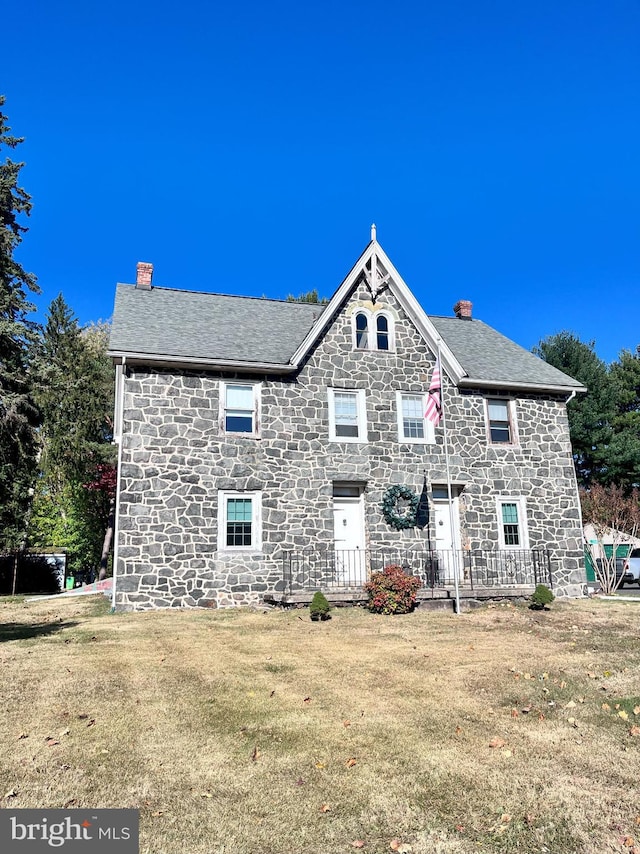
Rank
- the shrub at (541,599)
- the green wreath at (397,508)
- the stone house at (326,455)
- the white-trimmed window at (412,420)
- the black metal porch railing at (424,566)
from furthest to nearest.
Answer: the white-trimmed window at (412,420), the green wreath at (397,508), the black metal porch railing at (424,566), the stone house at (326,455), the shrub at (541,599)

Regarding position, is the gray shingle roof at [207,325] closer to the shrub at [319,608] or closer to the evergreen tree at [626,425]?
the shrub at [319,608]

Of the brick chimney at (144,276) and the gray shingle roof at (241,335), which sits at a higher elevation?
the brick chimney at (144,276)

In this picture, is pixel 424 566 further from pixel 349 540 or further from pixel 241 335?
pixel 241 335

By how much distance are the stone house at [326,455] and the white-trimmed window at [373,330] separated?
42 millimetres

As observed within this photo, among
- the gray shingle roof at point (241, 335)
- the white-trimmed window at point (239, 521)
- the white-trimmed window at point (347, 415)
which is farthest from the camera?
the white-trimmed window at point (347, 415)

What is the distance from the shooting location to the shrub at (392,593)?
1380 centimetres

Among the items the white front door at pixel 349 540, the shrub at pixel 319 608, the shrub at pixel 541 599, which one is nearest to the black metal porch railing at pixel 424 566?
the white front door at pixel 349 540

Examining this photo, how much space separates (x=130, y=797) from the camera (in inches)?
167

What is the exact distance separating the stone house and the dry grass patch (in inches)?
194

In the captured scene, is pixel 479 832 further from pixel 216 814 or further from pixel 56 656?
pixel 56 656

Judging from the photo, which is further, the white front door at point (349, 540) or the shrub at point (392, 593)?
the white front door at point (349, 540)

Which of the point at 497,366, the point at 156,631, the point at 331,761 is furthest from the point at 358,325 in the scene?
the point at 331,761

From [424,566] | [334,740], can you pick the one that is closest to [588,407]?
[424,566]

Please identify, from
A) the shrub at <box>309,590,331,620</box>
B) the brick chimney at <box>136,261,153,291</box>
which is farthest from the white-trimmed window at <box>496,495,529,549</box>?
the brick chimney at <box>136,261,153,291</box>
